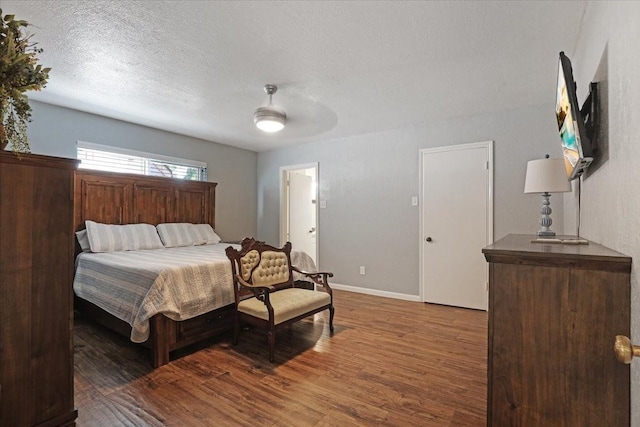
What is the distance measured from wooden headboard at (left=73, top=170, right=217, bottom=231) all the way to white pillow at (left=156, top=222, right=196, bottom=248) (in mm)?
208

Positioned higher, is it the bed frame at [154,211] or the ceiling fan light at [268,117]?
the ceiling fan light at [268,117]

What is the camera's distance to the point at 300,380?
7.15ft

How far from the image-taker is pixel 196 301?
2.58 metres

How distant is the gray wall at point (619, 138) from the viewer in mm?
968

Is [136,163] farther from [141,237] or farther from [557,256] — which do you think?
[557,256]

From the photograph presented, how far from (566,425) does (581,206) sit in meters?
1.64

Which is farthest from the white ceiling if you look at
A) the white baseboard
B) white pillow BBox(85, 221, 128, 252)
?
the white baseboard

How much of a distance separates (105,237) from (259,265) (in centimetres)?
210

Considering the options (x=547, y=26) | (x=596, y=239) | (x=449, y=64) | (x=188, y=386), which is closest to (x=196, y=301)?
(x=188, y=386)

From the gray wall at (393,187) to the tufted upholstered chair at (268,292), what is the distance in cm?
167

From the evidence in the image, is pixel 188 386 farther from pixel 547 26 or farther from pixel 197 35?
pixel 547 26

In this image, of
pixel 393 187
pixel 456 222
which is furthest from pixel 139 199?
pixel 456 222

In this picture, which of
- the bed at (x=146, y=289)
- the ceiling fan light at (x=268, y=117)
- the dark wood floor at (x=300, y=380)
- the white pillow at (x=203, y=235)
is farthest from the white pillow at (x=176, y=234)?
the ceiling fan light at (x=268, y=117)

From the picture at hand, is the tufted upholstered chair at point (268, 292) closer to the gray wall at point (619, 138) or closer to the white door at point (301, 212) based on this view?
the gray wall at point (619, 138)
